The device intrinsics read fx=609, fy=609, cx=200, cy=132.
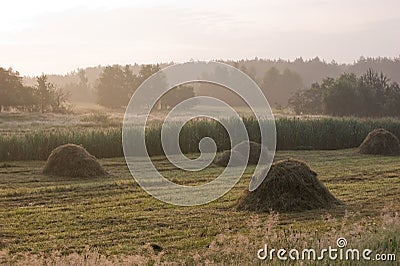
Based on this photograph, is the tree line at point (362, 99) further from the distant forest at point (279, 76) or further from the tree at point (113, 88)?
the tree at point (113, 88)

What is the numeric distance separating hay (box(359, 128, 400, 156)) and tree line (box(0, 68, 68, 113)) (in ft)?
101

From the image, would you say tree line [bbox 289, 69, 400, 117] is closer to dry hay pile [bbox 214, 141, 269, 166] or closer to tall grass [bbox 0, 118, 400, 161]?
tall grass [bbox 0, 118, 400, 161]

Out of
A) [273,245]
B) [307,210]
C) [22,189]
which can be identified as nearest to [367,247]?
[273,245]

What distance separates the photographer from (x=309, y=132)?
98.8ft

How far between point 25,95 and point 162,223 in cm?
4147

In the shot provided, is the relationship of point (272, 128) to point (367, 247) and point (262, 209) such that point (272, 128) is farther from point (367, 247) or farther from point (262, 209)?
point (367, 247)

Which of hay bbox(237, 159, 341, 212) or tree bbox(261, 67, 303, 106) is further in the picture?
tree bbox(261, 67, 303, 106)

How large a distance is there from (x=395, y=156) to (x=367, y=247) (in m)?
18.9

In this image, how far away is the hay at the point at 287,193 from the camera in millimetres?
11922

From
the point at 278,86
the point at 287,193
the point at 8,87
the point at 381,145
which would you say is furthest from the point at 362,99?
the point at 287,193

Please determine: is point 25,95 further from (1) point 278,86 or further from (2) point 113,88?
(1) point 278,86

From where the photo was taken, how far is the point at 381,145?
83.9 ft

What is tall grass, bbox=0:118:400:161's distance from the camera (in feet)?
76.3

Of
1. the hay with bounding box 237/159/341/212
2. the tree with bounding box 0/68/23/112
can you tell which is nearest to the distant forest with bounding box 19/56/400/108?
the tree with bounding box 0/68/23/112
